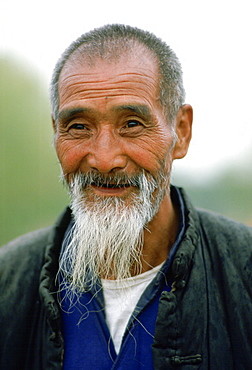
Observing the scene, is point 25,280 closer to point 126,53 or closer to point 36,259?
point 36,259

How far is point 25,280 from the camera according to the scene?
241 cm

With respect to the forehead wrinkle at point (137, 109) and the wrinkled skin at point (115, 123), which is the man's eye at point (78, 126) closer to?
the wrinkled skin at point (115, 123)

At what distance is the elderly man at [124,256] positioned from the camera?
2084mm

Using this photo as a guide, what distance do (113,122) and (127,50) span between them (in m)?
0.46

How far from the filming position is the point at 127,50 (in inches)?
89.9

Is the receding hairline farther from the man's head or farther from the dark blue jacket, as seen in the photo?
the dark blue jacket

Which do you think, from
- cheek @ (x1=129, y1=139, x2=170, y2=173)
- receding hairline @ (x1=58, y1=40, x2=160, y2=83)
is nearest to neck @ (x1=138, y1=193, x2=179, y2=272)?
cheek @ (x1=129, y1=139, x2=170, y2=173)

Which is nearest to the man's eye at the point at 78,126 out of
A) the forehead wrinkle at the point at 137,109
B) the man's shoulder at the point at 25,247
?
the forehead wrinkle at the point at 137,109

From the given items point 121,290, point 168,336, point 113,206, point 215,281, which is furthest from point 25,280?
point 215,281

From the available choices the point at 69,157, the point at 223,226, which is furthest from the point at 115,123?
the point at 223,226

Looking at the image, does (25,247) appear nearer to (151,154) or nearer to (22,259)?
(22,259)

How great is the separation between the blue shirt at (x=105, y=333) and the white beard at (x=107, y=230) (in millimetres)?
141

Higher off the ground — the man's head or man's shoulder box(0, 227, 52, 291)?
the man's head

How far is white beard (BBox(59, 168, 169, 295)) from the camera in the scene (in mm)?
2205
